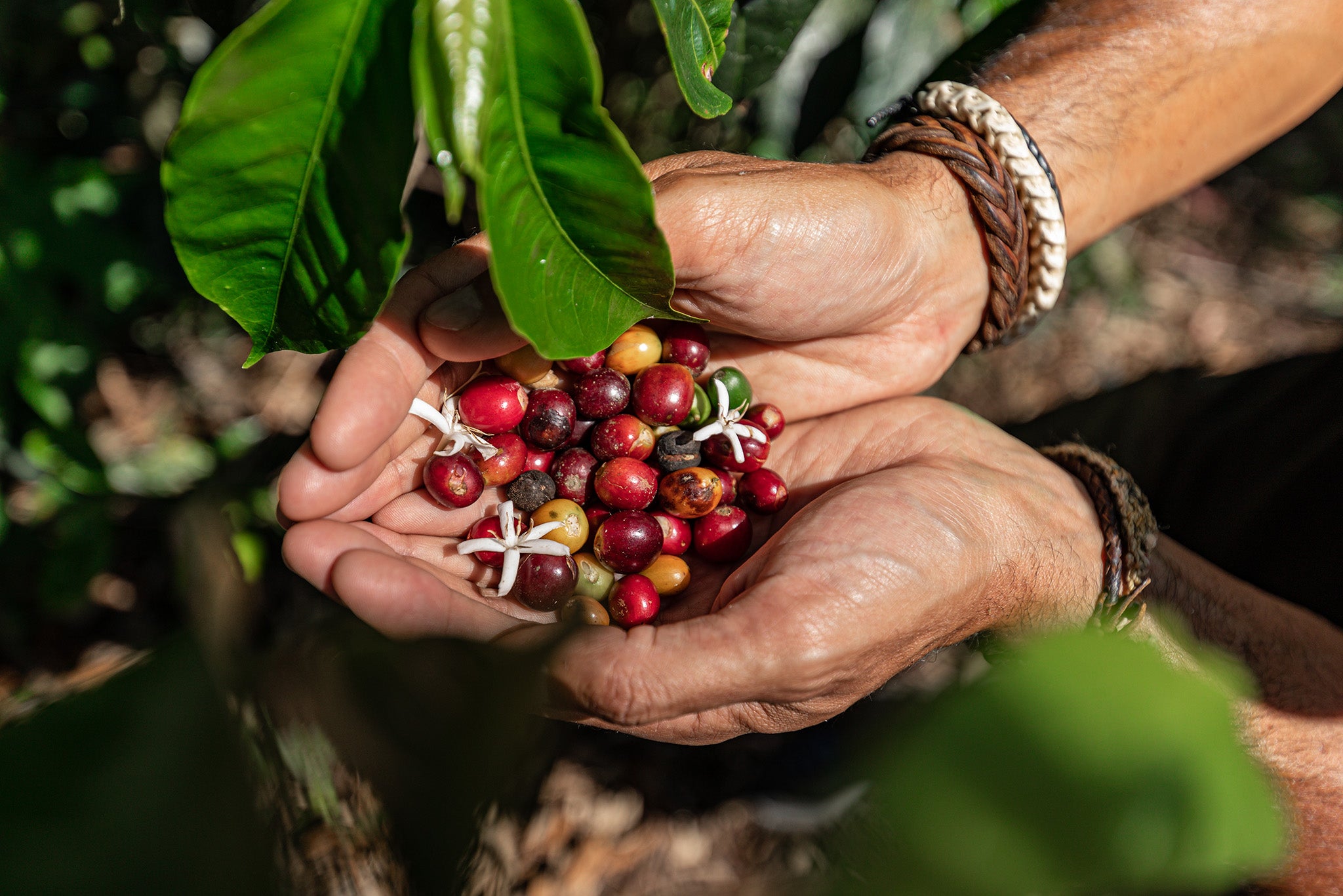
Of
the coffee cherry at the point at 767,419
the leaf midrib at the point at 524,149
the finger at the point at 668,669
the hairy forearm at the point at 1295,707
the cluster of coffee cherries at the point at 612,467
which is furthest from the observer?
the coffee cherry at the point at 767,419

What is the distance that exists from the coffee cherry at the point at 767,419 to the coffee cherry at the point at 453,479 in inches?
32.7

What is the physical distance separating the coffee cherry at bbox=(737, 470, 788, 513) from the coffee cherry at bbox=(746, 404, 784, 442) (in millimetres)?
123

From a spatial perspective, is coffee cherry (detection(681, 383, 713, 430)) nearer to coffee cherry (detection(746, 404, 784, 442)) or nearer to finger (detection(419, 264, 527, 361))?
coffee cherry (detection(746, 404, 784, 442))

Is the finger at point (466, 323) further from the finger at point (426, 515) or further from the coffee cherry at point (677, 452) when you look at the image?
the coffee cherry at point (677, 452)

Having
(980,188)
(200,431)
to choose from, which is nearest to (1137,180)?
(980,188)

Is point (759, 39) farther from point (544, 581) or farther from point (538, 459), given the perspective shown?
point (544, 581)

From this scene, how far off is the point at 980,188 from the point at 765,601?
1450 mm

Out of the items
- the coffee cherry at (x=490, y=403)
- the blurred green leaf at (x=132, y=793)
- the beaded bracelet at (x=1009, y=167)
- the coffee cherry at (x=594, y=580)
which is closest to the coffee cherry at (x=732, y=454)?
the coffee cherry at (x=594, y=580)

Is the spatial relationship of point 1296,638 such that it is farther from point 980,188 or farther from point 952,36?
point 952,36

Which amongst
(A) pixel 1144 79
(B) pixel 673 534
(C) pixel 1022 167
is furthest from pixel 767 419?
(A) pixel 1144 79

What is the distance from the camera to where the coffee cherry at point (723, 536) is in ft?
7.45

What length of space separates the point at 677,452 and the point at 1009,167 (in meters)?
1.29

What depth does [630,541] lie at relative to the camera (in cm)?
215

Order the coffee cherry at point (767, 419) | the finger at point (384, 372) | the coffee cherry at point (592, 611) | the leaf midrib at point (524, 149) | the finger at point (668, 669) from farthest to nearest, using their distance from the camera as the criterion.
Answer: the coffee cherry at point (767, 419) → the coffee cherry at point (592, 611) → the finger at point (384, 372) → the finger at point (668, 669) → the leaf midrib at point (524, 149)
